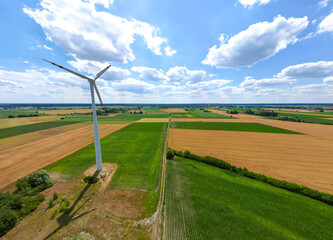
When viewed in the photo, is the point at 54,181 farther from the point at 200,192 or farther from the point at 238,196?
the point at 238,196

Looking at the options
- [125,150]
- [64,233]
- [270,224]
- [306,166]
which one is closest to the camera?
[64,233]

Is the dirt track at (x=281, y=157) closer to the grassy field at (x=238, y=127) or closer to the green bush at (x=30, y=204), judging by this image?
the grassy field at (x=238, y=127)

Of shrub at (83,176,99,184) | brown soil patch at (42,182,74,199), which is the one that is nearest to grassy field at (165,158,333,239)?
shrub at (83,176,99,184)

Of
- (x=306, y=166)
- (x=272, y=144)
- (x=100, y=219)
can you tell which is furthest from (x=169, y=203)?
(x=272, y=144)

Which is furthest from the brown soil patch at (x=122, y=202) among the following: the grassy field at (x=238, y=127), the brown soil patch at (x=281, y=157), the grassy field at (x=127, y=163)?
the grassy field at (x=238, y=127)

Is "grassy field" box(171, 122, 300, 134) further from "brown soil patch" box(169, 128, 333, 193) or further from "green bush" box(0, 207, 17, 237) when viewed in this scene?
"green bush" box(0, 207, 17, 237)

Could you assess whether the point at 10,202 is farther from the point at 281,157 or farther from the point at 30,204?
the point at 281,157

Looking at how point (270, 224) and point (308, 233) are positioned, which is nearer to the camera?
point (308, 233)
